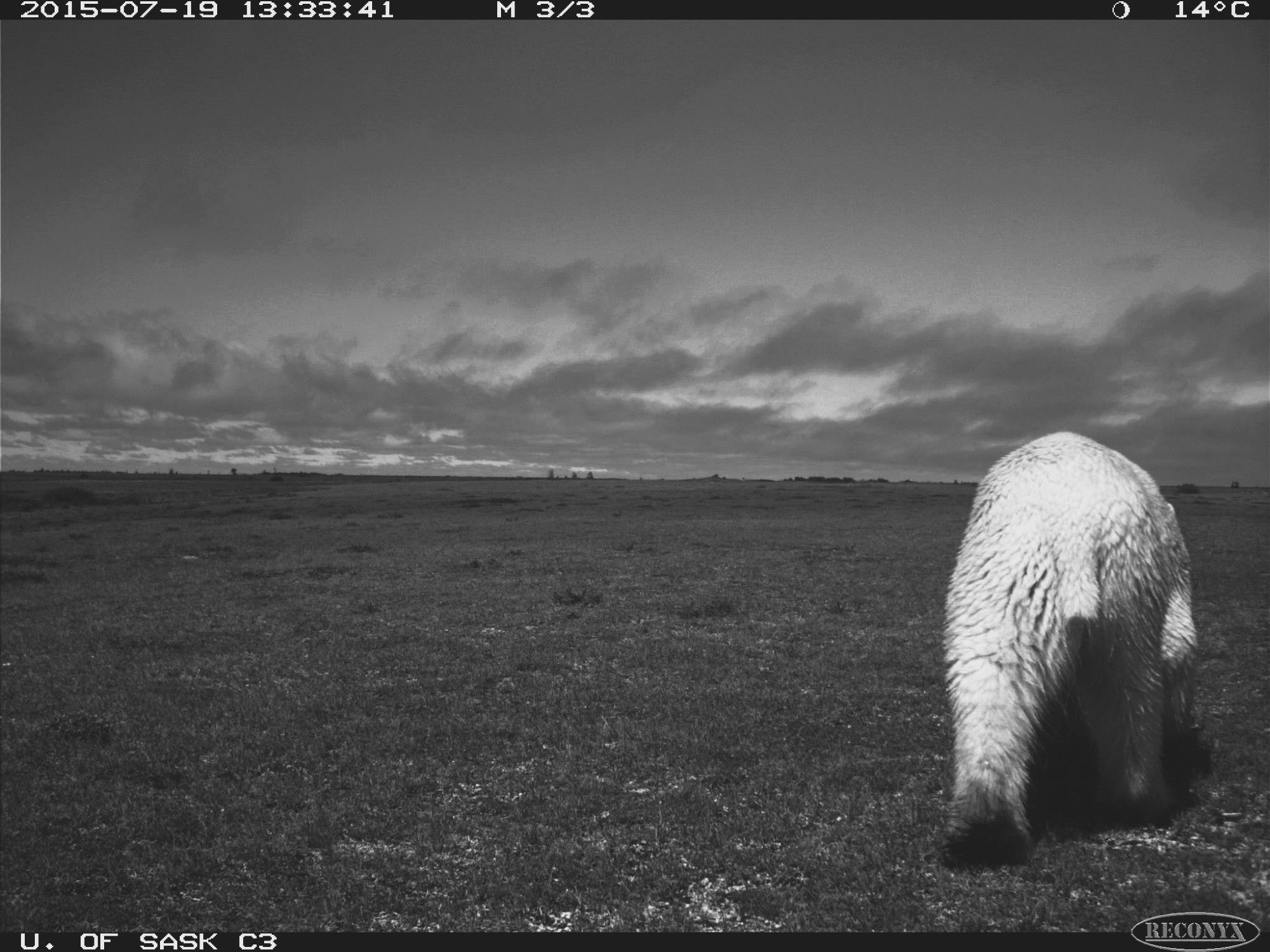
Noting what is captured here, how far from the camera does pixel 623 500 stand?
6775cm

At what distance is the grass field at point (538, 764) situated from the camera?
5.80m

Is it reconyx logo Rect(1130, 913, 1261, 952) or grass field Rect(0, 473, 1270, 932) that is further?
grass field Rect(0, 473, 1270, 932)

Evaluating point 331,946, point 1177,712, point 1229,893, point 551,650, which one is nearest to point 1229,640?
point 1177,712

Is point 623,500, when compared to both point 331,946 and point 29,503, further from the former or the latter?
point 331,946

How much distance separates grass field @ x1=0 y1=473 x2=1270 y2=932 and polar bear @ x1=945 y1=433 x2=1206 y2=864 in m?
0.76

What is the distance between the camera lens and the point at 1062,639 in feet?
17.8

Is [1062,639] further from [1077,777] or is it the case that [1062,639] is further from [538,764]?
[538,764]

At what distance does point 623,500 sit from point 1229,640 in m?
55.1

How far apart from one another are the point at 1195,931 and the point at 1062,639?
212 cm

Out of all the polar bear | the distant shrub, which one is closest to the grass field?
the polar bear

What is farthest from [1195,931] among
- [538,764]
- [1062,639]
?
[538,764]

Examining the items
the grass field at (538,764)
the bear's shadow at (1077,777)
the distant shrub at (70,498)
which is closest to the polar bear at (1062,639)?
the bear's shadow at (1077,777)

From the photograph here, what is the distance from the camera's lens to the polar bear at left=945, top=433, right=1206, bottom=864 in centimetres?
508

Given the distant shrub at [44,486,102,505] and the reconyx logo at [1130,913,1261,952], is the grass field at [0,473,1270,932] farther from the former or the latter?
the distant shrub at [44,486,102,505]
